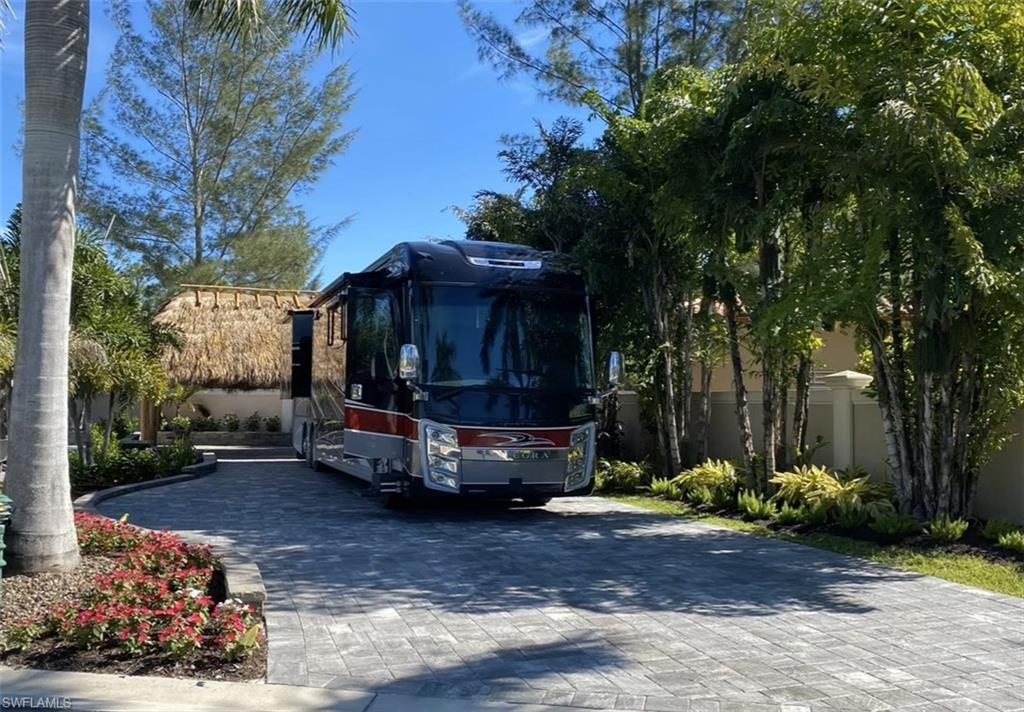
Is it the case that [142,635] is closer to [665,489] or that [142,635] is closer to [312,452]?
[665,489]

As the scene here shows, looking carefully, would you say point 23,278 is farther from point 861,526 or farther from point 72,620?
point 861,526

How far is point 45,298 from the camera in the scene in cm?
708

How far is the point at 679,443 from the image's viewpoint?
15906 millimetres

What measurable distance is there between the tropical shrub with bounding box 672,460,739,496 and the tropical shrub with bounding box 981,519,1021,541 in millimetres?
3970

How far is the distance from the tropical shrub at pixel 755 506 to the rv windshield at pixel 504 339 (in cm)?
261

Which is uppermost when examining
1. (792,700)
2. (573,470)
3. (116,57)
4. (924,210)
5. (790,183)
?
(116,57)

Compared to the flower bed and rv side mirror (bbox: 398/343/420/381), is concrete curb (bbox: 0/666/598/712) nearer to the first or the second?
the flower bed

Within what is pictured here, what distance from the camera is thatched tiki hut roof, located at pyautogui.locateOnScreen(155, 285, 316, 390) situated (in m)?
26.6

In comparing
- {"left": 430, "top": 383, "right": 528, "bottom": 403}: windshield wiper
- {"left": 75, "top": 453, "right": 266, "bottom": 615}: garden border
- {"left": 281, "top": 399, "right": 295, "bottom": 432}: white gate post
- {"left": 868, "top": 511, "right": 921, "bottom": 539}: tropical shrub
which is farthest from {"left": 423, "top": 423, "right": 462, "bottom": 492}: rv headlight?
{"left": 281, "top": 399, "right": 295, "bottom": 432}: white gate post

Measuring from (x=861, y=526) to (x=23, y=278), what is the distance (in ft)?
29.4

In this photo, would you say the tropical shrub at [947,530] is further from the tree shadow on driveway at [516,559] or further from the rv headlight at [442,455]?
the rv headlight at [442,455]

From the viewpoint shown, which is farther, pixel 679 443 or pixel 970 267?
pixel 679 443

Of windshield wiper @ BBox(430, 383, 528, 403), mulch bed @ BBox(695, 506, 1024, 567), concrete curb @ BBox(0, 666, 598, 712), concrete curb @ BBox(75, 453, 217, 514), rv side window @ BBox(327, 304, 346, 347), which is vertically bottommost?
concrete curb @ BBox(0, 666, 598, 712)

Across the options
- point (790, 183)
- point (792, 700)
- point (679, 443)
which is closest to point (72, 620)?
point (792, 700)
